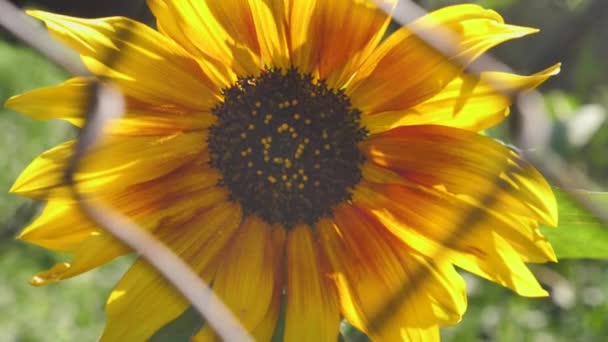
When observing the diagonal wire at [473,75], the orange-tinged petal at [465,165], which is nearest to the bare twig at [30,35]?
the diagonal wire at [473,75]

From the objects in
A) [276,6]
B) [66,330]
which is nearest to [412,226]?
[276,6]

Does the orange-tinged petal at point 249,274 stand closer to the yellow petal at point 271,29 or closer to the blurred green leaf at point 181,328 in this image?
the blurred green leaf at point 181,328

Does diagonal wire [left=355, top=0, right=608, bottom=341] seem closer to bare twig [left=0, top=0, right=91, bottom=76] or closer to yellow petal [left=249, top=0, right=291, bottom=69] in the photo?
yellow petal [left=249, top=0, right=291, bottom=69]

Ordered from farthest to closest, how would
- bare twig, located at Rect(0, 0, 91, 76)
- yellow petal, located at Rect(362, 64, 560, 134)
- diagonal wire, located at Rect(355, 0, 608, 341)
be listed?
1. yellow petal, located at Rect(362, 64, 560, 134)
2. diagonal wire, located at Rect(355, 0, 608, 341)
3. bare twig, located at Rect(0, 0, 91, 76)

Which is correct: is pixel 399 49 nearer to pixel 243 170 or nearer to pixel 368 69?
pixel 368 69

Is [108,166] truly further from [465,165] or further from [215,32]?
[465,165]

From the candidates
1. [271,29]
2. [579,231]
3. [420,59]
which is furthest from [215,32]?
[579,231]

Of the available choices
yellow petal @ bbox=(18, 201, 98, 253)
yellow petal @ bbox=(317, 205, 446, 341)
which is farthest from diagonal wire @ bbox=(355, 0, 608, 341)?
yellow petal @ bbox=(18, 201, 98, 253)
